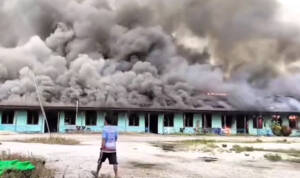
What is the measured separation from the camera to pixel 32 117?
3681cm

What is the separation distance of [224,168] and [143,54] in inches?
1707

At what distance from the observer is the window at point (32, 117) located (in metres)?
36.7

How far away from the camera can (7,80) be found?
4850 cm

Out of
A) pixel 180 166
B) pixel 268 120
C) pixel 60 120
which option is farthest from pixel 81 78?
pixel 180 166

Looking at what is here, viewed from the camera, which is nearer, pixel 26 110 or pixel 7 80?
pixel 26 110

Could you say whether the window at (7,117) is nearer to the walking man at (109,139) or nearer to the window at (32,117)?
the window at (32,117)

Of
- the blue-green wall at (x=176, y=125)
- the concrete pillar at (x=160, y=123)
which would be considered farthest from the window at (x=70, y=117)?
the blue-green wall at (x=176, y=125)

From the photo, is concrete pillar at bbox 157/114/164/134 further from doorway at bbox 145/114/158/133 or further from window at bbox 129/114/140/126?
window at bbox 129/114/140/126

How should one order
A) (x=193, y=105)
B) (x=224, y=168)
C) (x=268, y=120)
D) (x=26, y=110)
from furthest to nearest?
(x=193, y=105), (x=268, y=120), (x=26, y=110), (x=224, y=168)

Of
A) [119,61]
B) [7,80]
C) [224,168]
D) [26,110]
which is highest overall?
[119,61]

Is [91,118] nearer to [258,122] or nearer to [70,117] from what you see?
[70,117]

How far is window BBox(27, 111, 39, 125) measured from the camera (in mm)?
36719

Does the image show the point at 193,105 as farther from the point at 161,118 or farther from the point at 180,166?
the point at 180,166

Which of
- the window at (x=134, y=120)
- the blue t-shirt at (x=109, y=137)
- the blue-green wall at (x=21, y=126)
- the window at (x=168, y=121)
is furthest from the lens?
the window at (x=168, y=121)
